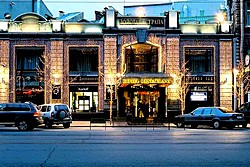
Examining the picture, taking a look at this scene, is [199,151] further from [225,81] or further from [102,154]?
[225,81]

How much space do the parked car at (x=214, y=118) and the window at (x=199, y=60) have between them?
38.1ft

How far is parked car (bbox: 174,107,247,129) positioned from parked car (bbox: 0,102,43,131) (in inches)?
390

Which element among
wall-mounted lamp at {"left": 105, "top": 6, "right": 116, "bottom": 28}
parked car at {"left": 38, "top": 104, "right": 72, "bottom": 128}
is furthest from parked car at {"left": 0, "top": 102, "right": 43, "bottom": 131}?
wall-mounted lamp at {"left": 105, "top": 6, "right": 116, "bottom": 28}

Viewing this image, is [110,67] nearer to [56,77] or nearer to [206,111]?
[56,77]

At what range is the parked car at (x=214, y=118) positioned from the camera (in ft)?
108

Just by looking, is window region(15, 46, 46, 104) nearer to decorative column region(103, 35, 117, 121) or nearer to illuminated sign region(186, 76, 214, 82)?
decorative column region(103, 35, 117, 121)

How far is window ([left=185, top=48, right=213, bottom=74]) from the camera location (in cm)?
4612

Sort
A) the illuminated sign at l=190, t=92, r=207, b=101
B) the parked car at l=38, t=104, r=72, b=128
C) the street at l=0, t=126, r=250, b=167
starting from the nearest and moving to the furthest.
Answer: the street at l=0, t=126, r=250, b=167
the parked car at l=38, t=104, r=72, b=128
the illuminated sign at l=190, t=92, r=207, b=101

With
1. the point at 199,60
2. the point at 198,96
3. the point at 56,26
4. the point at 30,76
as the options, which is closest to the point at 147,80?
the point at 198,96

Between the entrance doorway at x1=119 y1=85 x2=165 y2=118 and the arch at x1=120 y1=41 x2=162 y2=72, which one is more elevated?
the arch at x1=120 y1=41 x2=162 y2=72

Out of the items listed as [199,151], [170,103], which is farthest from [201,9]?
[199,151]

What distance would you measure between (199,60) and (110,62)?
8.08 m

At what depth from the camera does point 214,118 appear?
33469 millimetres

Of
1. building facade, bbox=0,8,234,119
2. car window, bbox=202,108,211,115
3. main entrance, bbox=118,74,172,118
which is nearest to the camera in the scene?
car window, bbox=202,108,211,115
